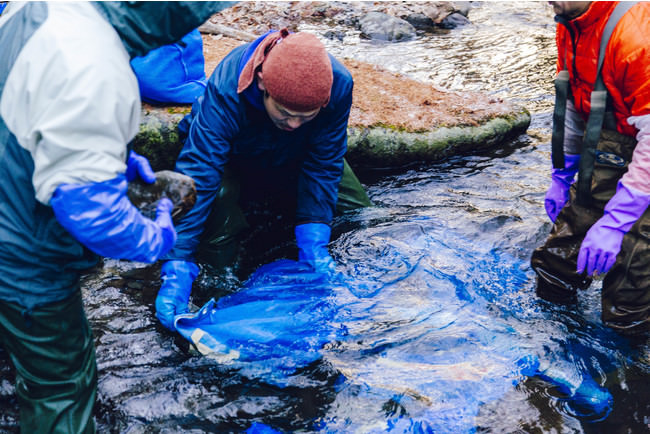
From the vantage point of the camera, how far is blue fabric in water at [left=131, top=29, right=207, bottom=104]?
4.02 m

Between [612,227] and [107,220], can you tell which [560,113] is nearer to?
[612,227]

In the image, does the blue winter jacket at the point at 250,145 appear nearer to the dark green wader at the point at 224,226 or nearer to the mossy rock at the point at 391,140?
the dark green wader at the point at 224,226

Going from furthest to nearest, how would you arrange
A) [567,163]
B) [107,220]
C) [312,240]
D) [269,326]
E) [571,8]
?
[312,240], [567,163], [269,326], [571,8], [107,220]

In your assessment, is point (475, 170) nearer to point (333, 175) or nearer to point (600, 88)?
point (333, 175)

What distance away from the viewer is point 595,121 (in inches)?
108

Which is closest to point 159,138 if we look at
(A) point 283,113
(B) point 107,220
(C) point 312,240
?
(C) point 312,240

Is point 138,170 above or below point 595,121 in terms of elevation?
above

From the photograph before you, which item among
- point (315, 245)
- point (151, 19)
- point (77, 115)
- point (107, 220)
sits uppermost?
point (151, 19)

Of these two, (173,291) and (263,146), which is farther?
(263,146)

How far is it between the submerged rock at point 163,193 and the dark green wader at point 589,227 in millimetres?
1900

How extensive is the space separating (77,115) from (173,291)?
144cm

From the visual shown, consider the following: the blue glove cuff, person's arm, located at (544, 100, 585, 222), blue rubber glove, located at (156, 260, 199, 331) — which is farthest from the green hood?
person's arm, located at (544, 100, 585, 222)

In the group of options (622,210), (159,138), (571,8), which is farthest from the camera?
(159,138)

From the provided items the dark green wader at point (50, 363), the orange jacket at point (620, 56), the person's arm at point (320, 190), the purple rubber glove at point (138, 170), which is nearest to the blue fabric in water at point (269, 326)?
the person's arm at point (320, 190)
